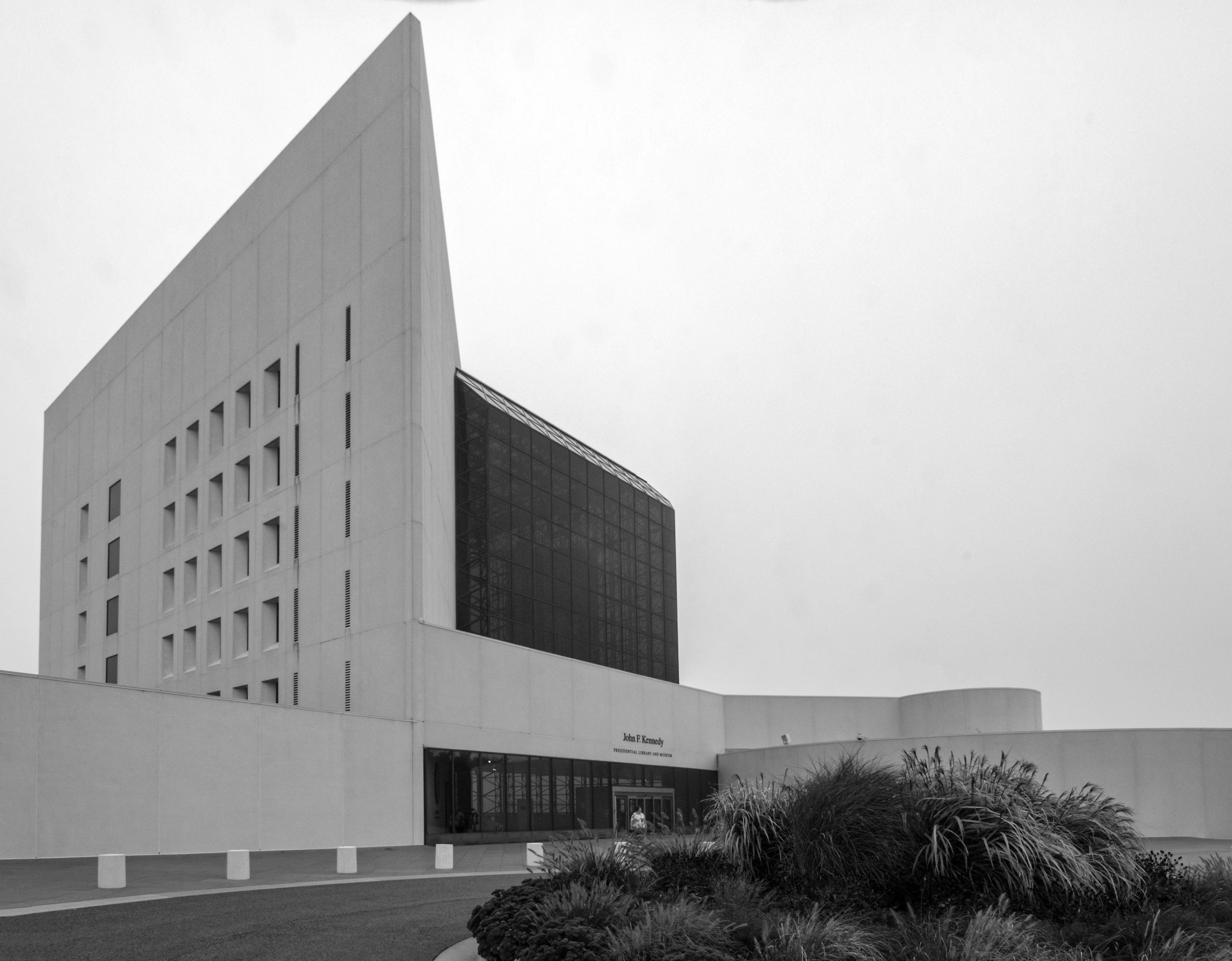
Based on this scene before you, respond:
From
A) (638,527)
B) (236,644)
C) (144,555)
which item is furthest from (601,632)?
(144,555)

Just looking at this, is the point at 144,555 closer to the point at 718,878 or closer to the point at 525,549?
the point at 525,549

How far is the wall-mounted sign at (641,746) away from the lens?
149ft

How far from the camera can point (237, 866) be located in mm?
21453

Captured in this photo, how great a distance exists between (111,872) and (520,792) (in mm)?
20423

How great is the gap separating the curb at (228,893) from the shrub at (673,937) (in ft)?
7.27

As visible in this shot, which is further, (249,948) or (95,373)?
(95,373)

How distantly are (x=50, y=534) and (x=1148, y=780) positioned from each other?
2123 inches

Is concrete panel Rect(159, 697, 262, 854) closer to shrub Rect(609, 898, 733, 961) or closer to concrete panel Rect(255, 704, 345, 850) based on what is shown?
concrete panel Rect(255, 704, 345, 850)

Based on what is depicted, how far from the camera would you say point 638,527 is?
58062 millimetres

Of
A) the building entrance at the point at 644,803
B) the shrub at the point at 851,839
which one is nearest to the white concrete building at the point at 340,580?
the building entrance at the point at 644,803

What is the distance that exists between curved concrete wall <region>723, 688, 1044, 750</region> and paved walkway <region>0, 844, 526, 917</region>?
28247 millimetres

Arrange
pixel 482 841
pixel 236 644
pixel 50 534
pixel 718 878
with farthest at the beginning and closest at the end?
pixel 50 534
pixel 236 644
pixel 482 841
pixel 718 878

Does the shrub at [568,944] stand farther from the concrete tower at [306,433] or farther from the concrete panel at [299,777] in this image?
the concrete tower at [306,433]

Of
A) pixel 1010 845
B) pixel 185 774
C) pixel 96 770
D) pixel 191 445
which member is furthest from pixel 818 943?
pixel 191 445
